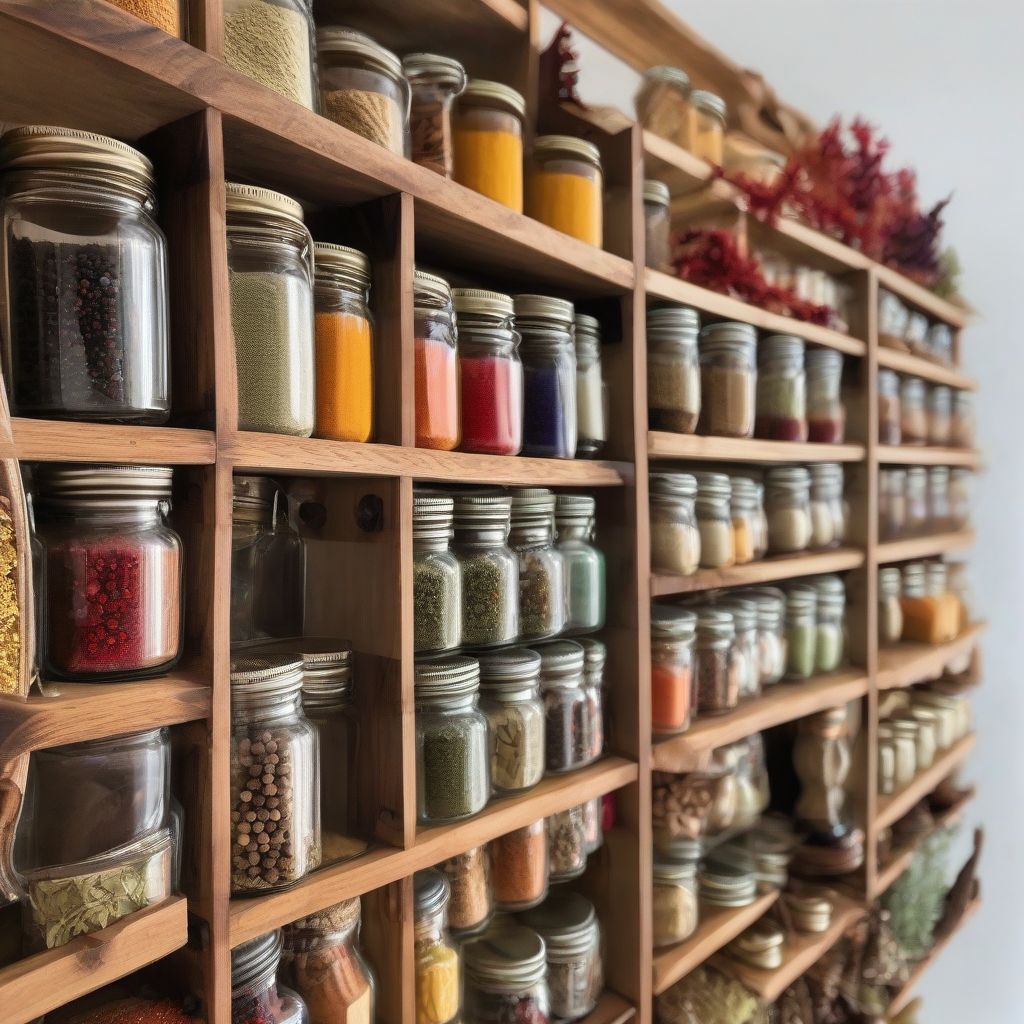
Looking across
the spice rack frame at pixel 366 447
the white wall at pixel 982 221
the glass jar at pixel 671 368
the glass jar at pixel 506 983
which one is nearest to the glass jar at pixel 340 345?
the spice rack frame at pixel 366 447

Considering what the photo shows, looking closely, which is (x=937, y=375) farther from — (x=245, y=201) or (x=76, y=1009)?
(x=76, y=1009)

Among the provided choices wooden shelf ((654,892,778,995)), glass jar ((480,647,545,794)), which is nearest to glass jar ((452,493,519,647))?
glass jar ((480,647,545,794))

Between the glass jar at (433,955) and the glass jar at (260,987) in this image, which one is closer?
the glass jar at (260,987)

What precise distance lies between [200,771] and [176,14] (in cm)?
58

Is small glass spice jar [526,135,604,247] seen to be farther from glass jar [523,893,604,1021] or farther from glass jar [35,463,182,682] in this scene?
glass jar [523,893,604,1021]

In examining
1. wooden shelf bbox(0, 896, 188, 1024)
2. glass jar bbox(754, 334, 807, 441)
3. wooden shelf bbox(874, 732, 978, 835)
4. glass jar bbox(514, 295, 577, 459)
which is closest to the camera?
wooden shelf bbox(0, 896, 188, 1024)

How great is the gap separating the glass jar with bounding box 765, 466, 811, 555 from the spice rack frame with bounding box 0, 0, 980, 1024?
0.61ft

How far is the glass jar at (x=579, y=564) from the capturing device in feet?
3.37

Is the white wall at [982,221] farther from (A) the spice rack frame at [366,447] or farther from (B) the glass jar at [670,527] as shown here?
(B) the glass jar at [670,527]

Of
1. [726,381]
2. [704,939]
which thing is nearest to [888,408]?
[726,381]

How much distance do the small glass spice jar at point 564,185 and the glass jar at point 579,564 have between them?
0.32 meters

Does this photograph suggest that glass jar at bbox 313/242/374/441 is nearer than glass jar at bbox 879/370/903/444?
Yes

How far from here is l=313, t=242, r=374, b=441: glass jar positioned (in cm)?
75

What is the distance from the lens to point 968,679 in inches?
84.4
